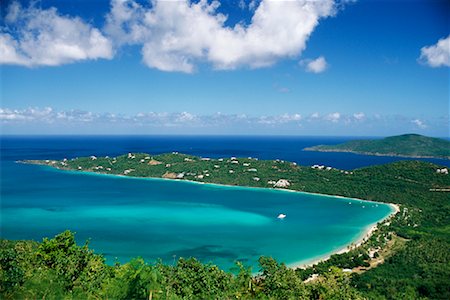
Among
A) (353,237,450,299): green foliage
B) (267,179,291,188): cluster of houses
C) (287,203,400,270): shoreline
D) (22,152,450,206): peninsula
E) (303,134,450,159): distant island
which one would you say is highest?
(303,134,450,159): distant island

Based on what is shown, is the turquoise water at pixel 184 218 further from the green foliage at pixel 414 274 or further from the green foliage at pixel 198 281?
the green foliage at pixel 198 281

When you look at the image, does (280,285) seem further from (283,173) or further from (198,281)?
(283,173)

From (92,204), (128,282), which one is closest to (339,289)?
(128,282)

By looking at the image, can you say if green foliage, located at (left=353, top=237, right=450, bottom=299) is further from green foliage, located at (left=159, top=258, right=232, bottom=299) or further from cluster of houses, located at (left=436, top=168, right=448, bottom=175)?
cluster of houses, located at (left=436, top=168, right=448, bottom=175)

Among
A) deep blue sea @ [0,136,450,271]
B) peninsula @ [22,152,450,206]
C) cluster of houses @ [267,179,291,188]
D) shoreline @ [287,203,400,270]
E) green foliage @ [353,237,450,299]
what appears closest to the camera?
green foliage @ [353,237,450,299]

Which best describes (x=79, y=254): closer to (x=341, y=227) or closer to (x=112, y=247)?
(x=112, y=247)

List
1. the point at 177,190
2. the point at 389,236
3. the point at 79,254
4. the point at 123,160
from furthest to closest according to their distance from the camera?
the point at 123,160 → the point at 177,190 → the point at 389,236 → the point at 79,254

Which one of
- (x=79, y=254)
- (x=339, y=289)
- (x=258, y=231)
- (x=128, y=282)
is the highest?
(x=128, y=282)

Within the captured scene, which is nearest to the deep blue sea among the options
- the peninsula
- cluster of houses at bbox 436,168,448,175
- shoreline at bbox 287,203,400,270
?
shoreline at bbox 287,203,400,270
